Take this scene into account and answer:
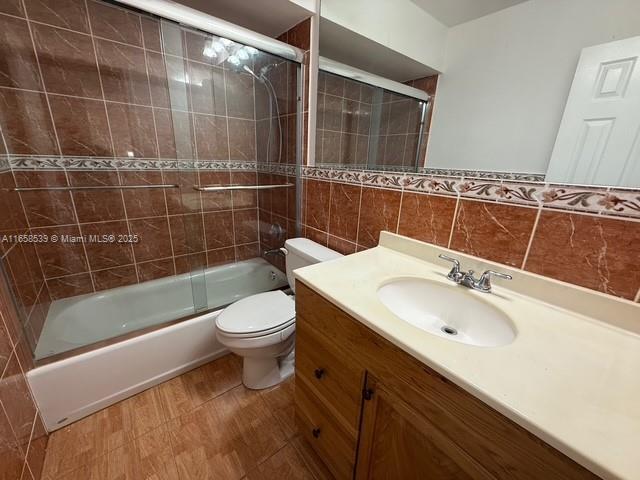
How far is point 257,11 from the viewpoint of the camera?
1373 mm

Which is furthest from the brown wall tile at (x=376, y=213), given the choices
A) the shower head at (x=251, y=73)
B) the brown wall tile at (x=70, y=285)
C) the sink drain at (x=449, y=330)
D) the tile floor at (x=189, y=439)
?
the brown wall tile at (x=70, y=285)

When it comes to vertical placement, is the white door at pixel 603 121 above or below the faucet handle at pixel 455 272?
above

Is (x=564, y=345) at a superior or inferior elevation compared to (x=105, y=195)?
inferior

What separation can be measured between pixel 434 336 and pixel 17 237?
1958mm

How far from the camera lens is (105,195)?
5.40ft

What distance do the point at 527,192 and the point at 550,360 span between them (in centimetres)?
47

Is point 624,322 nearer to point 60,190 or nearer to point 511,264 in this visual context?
point 511,264

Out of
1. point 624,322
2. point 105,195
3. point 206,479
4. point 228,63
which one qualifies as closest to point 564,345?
point 624,322

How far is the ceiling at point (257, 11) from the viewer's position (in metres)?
1.30

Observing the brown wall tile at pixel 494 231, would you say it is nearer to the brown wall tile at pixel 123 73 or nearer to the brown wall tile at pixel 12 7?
the brown wall tile at pixel 123 73

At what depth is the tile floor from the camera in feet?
3.30

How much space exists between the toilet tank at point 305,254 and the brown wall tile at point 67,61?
147cm

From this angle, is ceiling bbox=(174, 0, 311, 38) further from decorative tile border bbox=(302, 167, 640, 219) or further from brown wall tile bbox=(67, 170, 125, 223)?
brown wall tile bbox=(67, 170, 125, 223)

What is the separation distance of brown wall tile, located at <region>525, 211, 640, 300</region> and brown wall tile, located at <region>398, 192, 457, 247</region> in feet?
0.86
